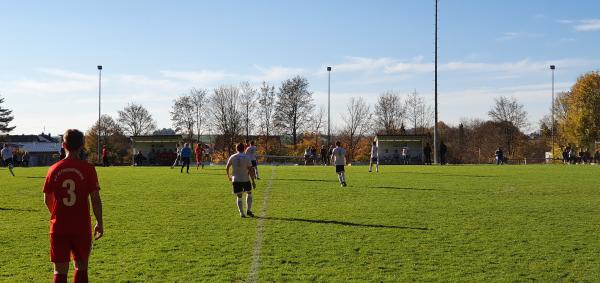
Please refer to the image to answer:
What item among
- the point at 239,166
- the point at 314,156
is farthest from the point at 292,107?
the point at 239,166

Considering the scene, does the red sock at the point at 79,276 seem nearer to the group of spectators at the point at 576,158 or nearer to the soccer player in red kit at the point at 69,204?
the soccer player in red kit at the point at 69,204

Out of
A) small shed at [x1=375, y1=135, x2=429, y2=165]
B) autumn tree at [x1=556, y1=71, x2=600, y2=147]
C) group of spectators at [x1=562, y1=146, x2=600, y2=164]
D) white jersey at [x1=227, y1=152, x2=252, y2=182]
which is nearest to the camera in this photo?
white jersey at [x1=227, y1=152, x2=252, y2=182]

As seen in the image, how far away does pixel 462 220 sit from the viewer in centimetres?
1286

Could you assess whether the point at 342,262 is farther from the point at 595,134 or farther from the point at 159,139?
the point at 595,134

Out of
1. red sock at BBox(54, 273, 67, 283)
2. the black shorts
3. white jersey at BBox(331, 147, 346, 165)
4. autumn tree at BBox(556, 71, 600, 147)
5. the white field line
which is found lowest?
the white field line

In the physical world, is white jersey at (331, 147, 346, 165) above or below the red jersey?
above

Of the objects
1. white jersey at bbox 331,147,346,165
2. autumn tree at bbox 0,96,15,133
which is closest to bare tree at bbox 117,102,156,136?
autumn tree at bbox 0,96,15,133

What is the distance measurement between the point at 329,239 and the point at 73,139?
18.1 feet

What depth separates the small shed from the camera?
55.3m

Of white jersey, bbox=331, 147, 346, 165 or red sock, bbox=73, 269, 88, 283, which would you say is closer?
red sock, bbox=73, 269, 88, 283

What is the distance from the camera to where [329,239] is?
10.4 meters

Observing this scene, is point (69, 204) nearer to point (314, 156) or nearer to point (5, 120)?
point (314, 156)

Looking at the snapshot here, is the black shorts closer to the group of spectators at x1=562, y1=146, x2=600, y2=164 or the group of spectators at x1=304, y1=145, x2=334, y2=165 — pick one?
the group of spectators at x1=304, y1=145, x2=334, y2=165

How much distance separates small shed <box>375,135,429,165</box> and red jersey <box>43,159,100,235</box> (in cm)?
4968
